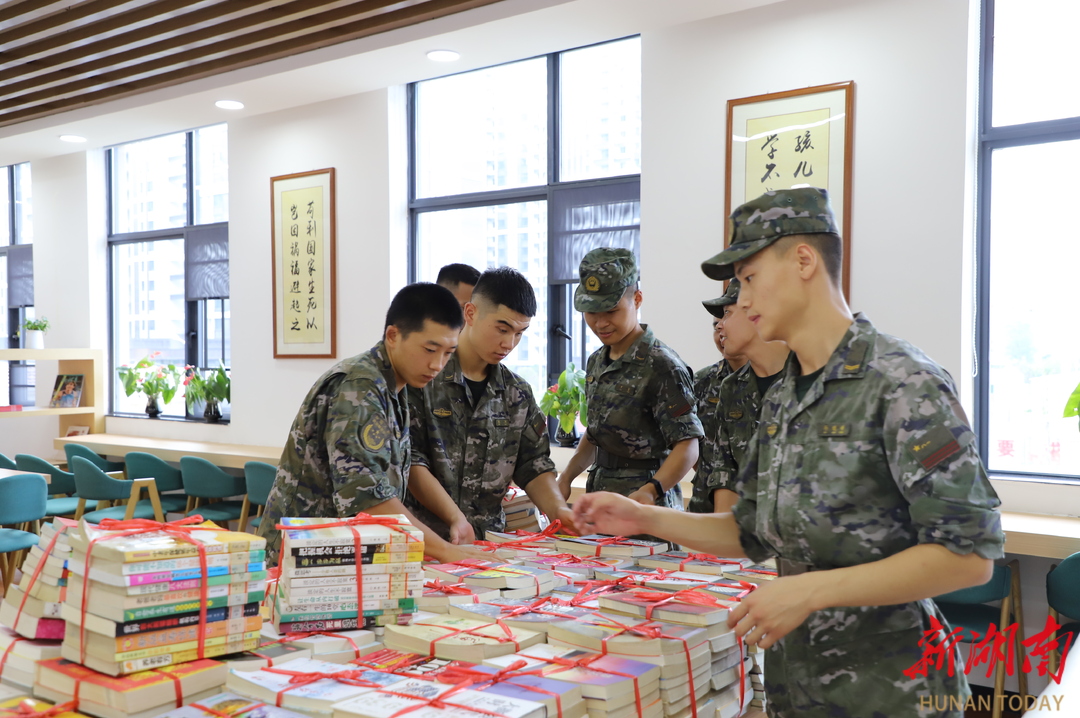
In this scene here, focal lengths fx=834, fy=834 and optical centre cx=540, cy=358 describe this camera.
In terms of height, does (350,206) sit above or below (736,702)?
above

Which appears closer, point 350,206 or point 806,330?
point 806,330

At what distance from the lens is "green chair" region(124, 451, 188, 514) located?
19.7 ft

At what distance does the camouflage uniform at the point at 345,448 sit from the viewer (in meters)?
2.07

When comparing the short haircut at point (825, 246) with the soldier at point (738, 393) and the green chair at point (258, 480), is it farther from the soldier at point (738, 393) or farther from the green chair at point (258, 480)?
the green chair at point (258, 480)

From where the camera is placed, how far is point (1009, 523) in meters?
3.59

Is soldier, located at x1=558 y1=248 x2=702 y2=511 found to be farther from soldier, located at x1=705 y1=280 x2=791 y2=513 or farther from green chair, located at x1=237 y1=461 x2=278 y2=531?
green chair, located at x1=237 y1=461 x2=278 y2=531

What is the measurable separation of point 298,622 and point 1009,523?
3181 millimetres

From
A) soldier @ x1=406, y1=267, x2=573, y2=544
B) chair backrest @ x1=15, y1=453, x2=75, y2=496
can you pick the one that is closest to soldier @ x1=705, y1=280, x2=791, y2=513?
soldier @ x1=406, y1=267, x2=573, y2=544

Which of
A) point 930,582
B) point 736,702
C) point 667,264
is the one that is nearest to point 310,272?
point 667,264

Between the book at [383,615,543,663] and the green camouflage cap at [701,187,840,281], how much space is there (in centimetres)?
81

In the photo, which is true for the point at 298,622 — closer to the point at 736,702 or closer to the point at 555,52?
the point at 736,702

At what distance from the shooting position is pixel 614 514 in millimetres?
1763

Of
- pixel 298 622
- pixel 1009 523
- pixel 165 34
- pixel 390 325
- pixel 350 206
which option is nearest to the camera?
pixel 298 622

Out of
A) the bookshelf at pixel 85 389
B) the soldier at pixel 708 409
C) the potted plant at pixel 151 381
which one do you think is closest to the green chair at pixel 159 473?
the potted plant at pixel 151 381
